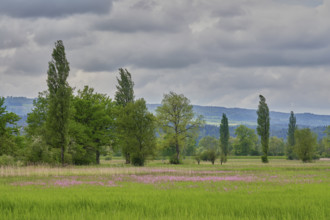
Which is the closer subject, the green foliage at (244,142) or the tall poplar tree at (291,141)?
the tall poplar tree at (291,141)

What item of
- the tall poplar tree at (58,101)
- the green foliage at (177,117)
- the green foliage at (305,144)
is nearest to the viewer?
the tall poplar tree at (58,101)

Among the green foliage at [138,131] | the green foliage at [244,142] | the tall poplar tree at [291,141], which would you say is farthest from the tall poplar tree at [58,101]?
the green foliage at [244,142]

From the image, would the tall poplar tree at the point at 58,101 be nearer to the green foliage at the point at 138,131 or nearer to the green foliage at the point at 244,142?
the green foliage at the point at 138,131

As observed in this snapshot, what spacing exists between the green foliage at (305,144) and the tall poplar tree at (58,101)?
53945 millimetres

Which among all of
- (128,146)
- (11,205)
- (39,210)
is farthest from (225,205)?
(128,146)

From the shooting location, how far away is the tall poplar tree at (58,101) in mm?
48000

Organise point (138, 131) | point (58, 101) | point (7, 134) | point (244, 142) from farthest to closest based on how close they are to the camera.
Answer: point (244, 142)
point (138, 131)
point (7, 134)
point (58, 101)

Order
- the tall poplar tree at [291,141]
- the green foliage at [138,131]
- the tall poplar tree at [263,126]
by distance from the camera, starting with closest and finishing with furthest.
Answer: the green foliage at [138,131]
the tall poplar tree at [263,126]
the tall poplar tree at [291,141]

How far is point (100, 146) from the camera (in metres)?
64.9

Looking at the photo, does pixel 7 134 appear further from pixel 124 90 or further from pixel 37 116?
pixel 124 90

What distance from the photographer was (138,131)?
187 ft

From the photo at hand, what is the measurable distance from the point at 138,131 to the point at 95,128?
11.7m

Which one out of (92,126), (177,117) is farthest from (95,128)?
(177,117)

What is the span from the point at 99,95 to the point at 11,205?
57403 mm
